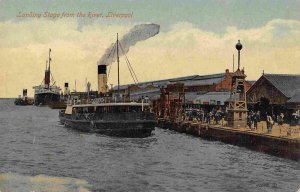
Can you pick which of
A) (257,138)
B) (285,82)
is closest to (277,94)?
(285,82)

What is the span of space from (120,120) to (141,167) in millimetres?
12188

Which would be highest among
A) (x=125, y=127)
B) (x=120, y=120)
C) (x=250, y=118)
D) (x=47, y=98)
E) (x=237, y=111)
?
(x=47, y=98)

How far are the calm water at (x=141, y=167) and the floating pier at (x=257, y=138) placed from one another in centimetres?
44

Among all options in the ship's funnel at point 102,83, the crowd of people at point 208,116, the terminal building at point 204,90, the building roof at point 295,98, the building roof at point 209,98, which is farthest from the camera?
the terminal building at point 204,90

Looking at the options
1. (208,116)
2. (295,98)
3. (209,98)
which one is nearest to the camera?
(295,98)

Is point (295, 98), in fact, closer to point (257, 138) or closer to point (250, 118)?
point (250, 118)

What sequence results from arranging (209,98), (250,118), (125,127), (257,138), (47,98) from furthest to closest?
(47,98)
(209,98)
(125,127)
(250,118)
(257,138)

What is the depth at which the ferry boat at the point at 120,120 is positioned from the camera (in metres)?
32.8

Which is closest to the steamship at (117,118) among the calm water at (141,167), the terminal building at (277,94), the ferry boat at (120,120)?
the ferry boat at (120,120)

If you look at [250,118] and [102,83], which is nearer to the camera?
[250,118]

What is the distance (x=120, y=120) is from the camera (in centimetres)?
3284

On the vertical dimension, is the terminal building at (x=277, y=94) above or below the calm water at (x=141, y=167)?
above

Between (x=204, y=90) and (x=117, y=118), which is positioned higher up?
(x=204, y=90)

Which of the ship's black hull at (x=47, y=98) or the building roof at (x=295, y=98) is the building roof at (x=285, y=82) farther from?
the ship's black hull at (x=47, y=98)
